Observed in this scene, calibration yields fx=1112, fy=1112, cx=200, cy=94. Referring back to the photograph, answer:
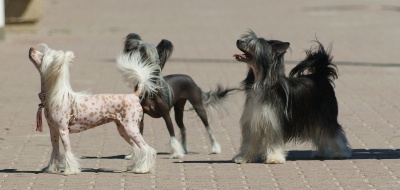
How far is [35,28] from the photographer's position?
26.7m

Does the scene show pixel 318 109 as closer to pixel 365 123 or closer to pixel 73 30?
pixel 365 123

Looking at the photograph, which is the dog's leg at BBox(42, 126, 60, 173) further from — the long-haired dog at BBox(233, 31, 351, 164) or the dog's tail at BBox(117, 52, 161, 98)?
the long-haired dog at BBox(233, 31, 351, 164)

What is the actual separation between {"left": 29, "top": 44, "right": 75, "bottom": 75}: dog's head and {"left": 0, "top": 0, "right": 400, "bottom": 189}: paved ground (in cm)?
95

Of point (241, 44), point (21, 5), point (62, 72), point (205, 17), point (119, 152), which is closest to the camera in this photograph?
point (62, 72)

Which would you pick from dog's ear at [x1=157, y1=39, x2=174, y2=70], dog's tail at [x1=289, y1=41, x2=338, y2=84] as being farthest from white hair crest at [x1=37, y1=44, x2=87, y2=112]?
dog's tail at [x1=289, y1=41, x2=338, y2=84]

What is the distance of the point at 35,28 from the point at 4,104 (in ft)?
38.6

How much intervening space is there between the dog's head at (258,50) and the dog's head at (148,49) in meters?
0.89

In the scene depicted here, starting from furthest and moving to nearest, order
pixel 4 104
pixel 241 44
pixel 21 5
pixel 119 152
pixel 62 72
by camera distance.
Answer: pixel 21 5 < pixel 4 104 < pixel 119 152 < pixel 241 44 < pixel 62 72

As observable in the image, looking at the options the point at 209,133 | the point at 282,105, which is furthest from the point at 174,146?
the point at 282,105

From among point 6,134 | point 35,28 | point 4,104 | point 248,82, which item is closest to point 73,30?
point 35,28

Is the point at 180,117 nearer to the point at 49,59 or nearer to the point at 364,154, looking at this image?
the point at 364,154

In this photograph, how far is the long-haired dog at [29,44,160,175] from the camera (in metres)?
9.38

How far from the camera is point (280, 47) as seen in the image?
10023mm

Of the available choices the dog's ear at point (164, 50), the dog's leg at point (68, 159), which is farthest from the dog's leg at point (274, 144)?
the dog's leg at point (68, 159)
